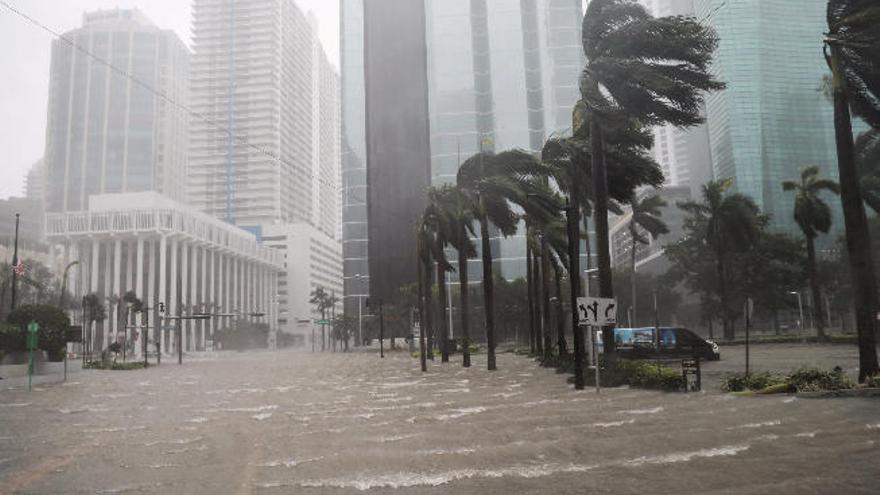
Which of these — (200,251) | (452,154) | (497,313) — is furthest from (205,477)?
(200,251)

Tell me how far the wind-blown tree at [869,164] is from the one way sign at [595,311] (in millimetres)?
26139

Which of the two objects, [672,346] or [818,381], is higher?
[672,346]

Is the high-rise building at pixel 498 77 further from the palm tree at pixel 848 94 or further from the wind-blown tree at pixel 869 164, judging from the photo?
the palm tree at pixel 848 94

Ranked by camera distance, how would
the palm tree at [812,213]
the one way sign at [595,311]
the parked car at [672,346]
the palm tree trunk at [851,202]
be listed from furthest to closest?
the palm tree at [812,213]
the parked car at [672,346]
the one way sign at [595,311]
the palm tree trunk at [851,202]

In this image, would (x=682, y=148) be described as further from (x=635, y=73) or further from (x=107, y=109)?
(x=635, y=73)

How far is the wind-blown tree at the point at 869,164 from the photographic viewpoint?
4191 cm

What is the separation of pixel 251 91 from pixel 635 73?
181m

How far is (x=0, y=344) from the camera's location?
120ft

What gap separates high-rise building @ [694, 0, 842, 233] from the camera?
126ft

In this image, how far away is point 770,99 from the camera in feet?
209

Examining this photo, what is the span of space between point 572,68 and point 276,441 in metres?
102

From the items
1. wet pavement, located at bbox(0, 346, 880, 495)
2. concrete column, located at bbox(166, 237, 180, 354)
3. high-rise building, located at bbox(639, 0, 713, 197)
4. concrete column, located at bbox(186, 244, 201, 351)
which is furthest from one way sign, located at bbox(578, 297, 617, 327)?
concrete column, located at bbox(186, 244, 201, 351)

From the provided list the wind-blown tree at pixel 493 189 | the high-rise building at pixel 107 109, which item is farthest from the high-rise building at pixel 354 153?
the wind-blown tree at pixel 493 189

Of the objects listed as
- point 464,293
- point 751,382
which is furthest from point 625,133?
point 464,293
